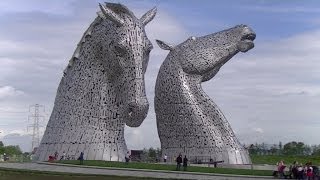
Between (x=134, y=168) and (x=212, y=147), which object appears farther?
(x=212, y=147)

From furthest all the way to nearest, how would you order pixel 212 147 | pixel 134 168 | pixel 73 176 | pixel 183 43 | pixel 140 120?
pixel 183 43
pixel 212 147
pixel 140 120
pixel 134 168
pixel 73 176

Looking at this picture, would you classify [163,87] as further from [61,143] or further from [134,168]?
[134,168]

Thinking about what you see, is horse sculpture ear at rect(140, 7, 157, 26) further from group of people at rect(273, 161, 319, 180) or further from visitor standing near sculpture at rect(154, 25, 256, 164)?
group of people at rect(273, 161, 319, 180)

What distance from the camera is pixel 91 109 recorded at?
115 ft

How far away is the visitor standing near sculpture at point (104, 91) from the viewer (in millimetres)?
33625

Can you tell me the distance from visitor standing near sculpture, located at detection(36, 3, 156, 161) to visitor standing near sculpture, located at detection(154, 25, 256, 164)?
19.1 feet

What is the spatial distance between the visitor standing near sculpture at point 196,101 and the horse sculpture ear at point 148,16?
4969mm

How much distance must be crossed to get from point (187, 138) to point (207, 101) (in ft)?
9.98

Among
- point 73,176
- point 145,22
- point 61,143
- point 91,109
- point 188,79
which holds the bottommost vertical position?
point 73,176

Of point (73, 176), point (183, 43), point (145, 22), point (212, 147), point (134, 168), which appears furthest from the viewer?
point (183, 43)

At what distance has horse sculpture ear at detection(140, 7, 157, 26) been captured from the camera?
1426 inches

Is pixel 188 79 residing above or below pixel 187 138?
above

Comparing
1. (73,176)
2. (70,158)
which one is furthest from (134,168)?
(70,158)

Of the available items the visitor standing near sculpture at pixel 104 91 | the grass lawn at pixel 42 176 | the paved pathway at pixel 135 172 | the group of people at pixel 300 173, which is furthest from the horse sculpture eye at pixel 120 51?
the group of people at pixel 300 173
